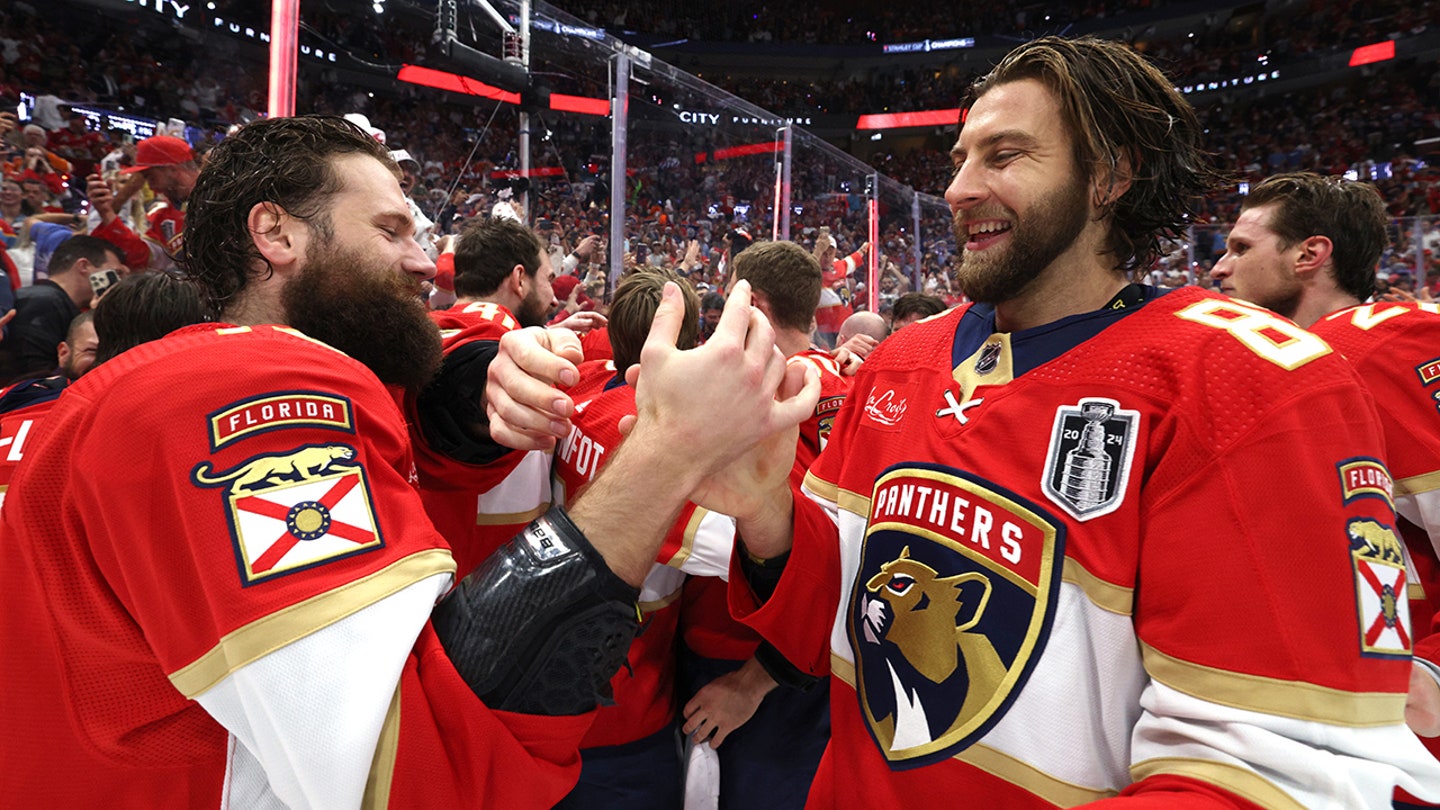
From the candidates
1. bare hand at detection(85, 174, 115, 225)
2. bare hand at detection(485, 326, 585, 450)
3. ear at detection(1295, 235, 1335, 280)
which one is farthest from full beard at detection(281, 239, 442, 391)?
bare hand at detection(85, 174, 115, 225)

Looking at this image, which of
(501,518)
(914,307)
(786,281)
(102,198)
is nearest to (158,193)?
(102,198)

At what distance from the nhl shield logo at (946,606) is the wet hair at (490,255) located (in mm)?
2609

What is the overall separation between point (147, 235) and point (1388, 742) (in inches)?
192

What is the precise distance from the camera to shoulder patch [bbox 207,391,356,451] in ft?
3.04

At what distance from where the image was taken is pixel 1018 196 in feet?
4.41

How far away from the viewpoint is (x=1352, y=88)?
69.2ft

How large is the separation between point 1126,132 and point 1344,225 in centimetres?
→ 203

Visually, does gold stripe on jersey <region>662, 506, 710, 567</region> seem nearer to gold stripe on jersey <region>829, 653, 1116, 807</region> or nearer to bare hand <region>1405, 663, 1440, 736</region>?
gold stripe on jersey <region>829, 653, 1116, 807</region>

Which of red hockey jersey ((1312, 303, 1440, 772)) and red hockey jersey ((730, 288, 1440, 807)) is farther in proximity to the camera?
red hockey jersey ((1312, 303, 1440, 772))

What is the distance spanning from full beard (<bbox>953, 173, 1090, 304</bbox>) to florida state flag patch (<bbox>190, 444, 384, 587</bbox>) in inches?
39.1

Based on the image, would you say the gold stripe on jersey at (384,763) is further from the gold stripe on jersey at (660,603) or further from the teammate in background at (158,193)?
the teammate in background at (158,193)

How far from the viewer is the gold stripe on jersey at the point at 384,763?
0.86 meters

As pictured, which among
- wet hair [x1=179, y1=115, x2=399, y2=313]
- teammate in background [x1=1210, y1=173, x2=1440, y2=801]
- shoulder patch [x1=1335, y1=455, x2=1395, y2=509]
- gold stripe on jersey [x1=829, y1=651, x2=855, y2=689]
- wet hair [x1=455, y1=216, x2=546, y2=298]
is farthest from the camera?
Answer: wet hair [x1=455, y1=216, x2=546, y2=298]

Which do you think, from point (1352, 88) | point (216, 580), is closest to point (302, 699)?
point (216, 580)
